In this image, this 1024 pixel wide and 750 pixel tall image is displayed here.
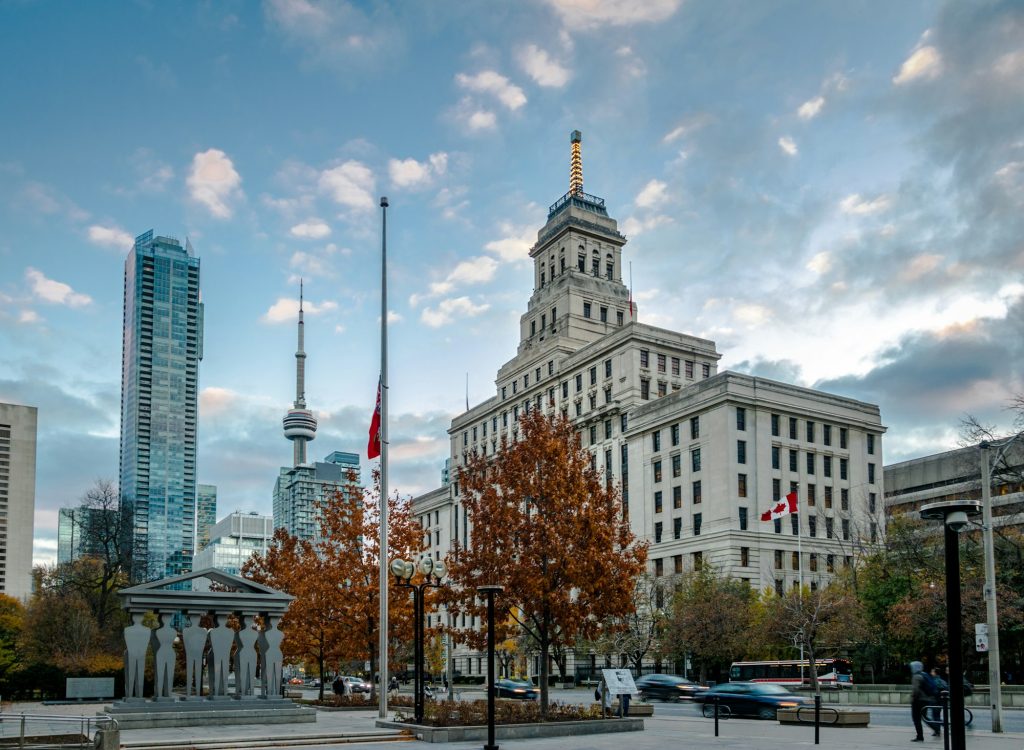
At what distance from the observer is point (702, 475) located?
8906cm

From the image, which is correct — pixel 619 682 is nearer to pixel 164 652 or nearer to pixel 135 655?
pixel 164 652

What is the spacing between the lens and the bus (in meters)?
61.2

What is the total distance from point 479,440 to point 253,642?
94739mm

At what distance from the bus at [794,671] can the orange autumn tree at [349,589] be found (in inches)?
1082

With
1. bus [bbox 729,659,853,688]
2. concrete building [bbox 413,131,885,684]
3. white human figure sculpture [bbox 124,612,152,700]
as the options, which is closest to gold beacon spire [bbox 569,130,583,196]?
concrete building [bbox 413,131,885,684]

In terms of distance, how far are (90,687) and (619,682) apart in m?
38.4

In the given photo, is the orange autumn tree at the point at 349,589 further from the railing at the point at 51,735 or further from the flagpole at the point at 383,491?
the railing at the point at 51,735

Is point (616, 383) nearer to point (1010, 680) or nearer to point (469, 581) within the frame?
point (1010, 680)

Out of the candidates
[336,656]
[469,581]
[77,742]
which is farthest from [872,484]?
[77,742]

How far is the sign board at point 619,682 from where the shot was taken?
99.1 ft

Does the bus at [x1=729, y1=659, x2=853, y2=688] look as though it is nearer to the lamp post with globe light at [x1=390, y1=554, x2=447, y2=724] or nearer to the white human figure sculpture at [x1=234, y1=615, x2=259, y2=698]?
the lamp post with globe light at [x1=390, y1=554, x2=447, y2=724]

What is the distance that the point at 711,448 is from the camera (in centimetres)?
→ 8800

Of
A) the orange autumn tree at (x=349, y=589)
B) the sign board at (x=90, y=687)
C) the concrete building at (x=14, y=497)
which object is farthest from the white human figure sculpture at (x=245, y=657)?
the concrete building at (x=14, y=497)

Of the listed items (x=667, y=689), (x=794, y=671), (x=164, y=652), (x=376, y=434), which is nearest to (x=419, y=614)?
(x=376, y=434)
